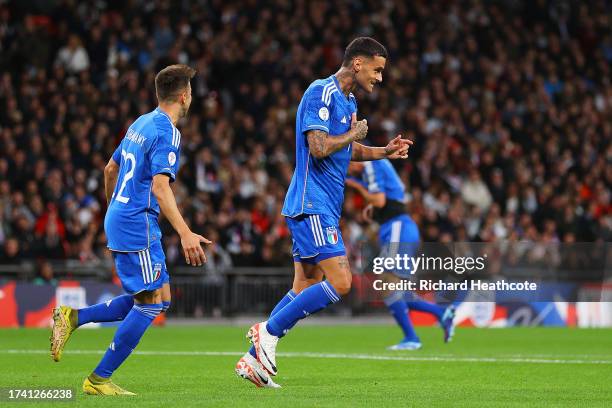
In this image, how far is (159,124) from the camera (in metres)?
8.51

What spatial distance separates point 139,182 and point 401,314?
624 centimetres

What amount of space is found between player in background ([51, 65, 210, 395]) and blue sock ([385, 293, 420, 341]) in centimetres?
581

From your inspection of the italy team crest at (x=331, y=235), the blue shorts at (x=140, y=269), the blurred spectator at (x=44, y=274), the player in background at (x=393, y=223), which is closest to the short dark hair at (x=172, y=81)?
the blue shorts at (x=140, y=269)

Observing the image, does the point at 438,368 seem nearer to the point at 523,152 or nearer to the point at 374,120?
the point at 374,120

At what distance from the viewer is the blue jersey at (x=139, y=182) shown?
8453 millimetres

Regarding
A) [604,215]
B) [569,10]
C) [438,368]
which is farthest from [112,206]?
[569,10]

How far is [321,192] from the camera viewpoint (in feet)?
29.8

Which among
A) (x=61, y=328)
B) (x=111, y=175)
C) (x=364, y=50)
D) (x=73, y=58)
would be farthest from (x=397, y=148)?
(x=73, y=58)

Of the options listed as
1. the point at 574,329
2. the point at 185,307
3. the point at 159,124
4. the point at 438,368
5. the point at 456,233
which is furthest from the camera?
the point at 456,233

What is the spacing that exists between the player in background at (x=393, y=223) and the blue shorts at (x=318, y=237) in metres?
5.22

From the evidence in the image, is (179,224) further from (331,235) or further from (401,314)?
(401,314)

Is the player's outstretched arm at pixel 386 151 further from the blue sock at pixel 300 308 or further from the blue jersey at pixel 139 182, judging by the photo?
the blue jersey at pixel 139 182

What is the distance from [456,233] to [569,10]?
10498 mm

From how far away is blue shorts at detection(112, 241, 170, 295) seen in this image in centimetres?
847
